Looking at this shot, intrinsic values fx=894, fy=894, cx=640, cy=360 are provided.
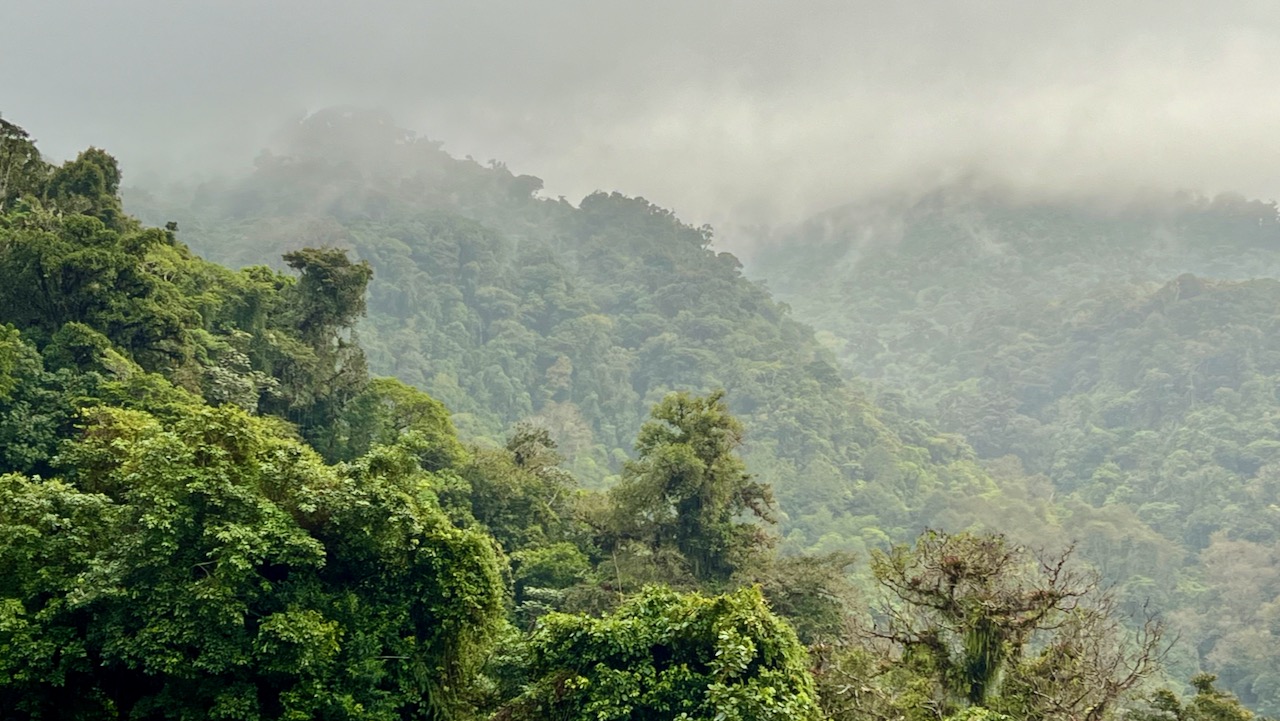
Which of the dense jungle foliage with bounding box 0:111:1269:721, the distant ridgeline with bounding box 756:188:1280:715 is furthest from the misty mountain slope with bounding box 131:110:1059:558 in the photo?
the dense jungle foliage with bounding box 0:111:1269:721

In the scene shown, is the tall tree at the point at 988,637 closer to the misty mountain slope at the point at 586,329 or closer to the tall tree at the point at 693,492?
the tall tree at the point at 693,492

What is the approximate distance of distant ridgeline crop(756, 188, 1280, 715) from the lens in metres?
70.9

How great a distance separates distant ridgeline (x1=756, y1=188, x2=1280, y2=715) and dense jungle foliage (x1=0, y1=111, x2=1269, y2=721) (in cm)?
3320

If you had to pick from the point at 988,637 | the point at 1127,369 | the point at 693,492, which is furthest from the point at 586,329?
the point at 988,637

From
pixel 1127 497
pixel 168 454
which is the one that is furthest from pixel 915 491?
pixel 168 454

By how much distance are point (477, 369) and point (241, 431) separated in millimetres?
84489

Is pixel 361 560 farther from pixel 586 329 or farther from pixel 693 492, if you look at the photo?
pixel 586 329

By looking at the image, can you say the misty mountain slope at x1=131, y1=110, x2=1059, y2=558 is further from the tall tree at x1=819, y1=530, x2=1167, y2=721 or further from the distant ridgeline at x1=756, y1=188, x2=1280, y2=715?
the tall tree at x1=819, y1=530, x2=1167, y2=721

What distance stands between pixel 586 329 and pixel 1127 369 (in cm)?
6993

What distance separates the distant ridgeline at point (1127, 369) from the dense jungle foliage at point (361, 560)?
33202 millimetres

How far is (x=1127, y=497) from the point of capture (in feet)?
298

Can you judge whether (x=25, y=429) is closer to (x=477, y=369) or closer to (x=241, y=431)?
(x=241, y=431)

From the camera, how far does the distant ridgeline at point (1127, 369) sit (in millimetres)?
70938

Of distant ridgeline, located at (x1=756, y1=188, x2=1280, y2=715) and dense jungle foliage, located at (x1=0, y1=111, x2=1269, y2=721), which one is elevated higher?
distant ridgeline, located at (x1=756, y1=188, x2=1280, y2=715)
